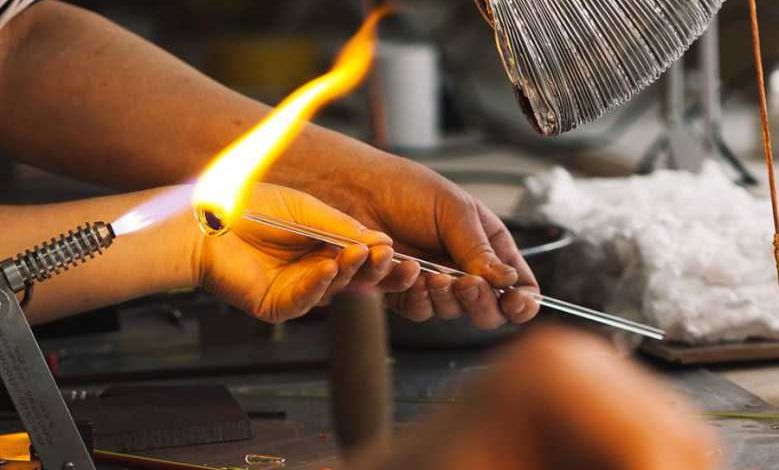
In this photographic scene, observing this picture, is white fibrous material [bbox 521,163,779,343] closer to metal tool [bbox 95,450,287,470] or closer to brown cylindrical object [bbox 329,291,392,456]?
metal tool [bbox 95,450,287,470]

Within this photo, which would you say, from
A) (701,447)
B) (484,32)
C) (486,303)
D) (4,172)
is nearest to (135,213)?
(486,303)

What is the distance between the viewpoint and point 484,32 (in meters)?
4.06

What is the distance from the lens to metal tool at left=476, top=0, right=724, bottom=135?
70 cm

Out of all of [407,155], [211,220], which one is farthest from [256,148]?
[407,155]

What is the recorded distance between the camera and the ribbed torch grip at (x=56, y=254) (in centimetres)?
72

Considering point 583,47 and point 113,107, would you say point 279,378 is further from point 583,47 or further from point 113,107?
point 583,47

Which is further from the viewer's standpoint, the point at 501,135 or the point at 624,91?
the point at 501,135

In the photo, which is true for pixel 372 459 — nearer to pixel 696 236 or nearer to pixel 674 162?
pixel 696 236

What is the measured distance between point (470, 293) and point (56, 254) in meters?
0.34

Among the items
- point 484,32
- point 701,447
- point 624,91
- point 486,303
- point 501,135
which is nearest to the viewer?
point 701,447

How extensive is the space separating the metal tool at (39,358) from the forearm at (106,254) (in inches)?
7.7

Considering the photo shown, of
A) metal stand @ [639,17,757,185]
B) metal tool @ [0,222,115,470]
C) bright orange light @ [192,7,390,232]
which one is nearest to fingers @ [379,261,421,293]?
bright orange light @ [192,7,390,232]

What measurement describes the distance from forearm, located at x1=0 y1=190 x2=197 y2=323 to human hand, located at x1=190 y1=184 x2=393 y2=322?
0.07ft

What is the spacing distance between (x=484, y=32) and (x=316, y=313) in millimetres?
2846
